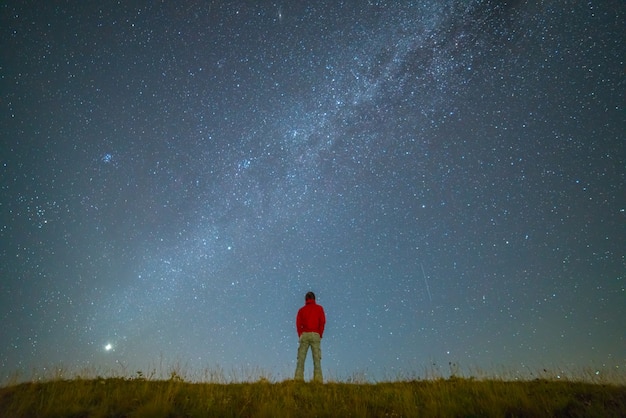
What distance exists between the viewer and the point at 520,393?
8156 mm

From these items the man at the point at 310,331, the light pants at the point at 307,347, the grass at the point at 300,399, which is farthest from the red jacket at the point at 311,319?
the grass at the point at 300,399

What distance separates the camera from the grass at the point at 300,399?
7227 mm

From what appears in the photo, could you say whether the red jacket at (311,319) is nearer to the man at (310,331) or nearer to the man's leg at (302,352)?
the man at (310,331)

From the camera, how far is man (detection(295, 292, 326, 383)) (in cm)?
1088

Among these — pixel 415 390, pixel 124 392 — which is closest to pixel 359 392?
pixel 415 390

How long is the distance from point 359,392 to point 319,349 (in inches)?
88.3

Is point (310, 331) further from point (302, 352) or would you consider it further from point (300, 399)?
point (300, 399)

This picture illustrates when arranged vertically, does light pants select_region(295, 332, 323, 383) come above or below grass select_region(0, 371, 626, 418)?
above

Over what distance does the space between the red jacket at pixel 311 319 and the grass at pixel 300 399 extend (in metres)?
1.82

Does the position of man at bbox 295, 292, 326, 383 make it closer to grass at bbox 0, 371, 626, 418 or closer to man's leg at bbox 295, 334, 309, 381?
man's leg at bbox 295, 334, 309, 381

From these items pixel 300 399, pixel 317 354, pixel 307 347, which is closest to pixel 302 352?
pixel 307 347

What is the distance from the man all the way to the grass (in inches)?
51.5

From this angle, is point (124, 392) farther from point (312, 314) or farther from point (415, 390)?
point (415, 390)

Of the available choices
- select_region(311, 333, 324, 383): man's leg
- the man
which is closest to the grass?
select_region(311, 333, 324, 383): man's leg
